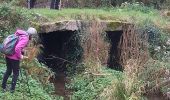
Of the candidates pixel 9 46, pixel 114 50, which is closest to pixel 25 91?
pixel 9 46

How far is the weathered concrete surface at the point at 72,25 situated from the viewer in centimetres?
1502

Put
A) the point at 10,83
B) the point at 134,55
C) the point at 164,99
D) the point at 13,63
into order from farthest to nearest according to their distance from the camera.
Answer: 1. the point at 134,55
2. the point at 164,99
3. the point at 10,83
4. the point at 13,63

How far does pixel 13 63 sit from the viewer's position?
33.5 feet

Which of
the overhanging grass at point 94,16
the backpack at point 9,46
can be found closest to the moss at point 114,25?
the overhanging grass at point 94,16

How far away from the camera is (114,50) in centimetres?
1695

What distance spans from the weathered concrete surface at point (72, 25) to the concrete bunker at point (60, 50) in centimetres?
41

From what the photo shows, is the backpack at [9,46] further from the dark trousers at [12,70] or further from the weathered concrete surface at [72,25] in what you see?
the weathered concrete surface at [72,25]

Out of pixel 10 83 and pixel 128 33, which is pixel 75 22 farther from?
pixel 10 83

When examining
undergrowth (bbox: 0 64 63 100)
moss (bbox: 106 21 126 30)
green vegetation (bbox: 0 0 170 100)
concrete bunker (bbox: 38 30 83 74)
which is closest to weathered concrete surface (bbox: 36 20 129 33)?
moss (bbox: 106 21 126 30)

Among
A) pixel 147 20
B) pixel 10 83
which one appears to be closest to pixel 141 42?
pixel 147 20

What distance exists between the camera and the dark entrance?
16391 mm

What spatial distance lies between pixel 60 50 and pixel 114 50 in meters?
2.12

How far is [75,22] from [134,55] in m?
2.44

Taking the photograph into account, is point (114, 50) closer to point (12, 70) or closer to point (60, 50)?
point (60, 50)
